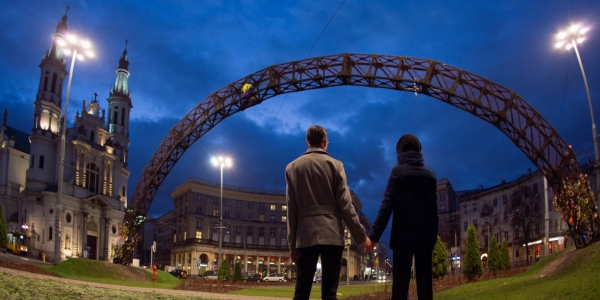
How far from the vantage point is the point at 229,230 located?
99.1 metres

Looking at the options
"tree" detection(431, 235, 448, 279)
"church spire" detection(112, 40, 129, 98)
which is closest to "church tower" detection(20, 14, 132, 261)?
"church spire" detection(112, 40, 129, 98)

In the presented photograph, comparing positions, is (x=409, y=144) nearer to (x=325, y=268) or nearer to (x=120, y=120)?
(x=325, y=268)

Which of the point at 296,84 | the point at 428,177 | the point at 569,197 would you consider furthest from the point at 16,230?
the point at 428,177

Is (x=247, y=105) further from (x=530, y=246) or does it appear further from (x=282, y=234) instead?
(x=282, y=234)

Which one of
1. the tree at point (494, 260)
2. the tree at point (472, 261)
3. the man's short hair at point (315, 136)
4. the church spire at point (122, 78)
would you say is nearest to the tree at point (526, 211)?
the tree at point (494, 260)

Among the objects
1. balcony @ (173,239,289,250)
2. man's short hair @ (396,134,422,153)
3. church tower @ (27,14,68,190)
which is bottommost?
balcony @ (173,239,289,250)

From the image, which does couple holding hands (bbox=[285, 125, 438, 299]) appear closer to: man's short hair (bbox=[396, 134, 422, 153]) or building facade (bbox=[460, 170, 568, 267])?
man's short hair (bbox=[396, 134, 422, 153])

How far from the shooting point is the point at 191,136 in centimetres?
2597

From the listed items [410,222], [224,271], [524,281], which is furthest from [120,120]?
[410,222]

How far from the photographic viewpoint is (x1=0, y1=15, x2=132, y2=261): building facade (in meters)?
59.8

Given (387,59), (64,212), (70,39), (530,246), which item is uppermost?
(70,39)

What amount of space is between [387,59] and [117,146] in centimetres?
6607

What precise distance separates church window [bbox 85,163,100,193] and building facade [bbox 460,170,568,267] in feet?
171

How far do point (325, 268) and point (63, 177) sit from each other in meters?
69.5
